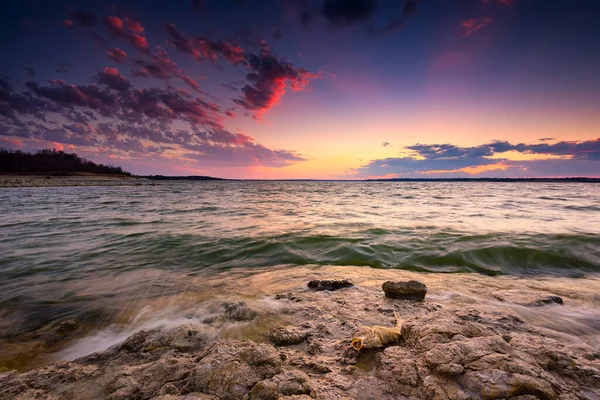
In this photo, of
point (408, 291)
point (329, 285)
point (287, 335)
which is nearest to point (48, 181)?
point (329, 285)

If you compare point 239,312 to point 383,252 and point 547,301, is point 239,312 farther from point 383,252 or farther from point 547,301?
point 383,252

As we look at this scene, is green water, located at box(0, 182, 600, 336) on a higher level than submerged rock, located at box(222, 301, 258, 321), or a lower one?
lower

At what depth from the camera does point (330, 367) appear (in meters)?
2.31

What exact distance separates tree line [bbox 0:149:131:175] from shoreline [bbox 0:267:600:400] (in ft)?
293

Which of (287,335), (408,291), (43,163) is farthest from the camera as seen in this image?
(43,163)

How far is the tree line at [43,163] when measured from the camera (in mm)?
66062

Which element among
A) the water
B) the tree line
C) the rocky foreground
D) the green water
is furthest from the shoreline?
the tree line

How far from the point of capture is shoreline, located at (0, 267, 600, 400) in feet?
6.47

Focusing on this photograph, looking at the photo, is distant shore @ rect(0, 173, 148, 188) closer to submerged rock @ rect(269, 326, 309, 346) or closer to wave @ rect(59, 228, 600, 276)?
wave @ rect(59, 228, 600, 276)

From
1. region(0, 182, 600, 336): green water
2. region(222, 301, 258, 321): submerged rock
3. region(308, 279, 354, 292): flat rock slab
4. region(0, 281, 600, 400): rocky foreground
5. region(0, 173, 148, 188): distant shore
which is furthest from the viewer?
region(0, 173, 148, 188): distant shore

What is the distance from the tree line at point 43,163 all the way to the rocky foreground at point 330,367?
89.5 meters

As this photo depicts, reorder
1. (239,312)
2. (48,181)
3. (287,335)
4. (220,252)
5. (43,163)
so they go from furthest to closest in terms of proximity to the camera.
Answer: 1. (43,163)
2. (48,181)
3. (220,252)
4. (239,312)
5. (287,335)

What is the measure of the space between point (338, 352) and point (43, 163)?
105 meters

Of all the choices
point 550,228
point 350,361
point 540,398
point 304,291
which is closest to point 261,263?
point 304,291
